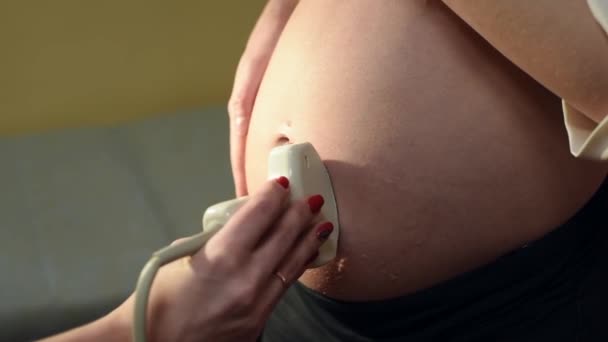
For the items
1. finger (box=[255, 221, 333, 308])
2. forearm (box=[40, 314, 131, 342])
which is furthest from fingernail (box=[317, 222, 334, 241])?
forearm (box=[40, 314, 131, 342])

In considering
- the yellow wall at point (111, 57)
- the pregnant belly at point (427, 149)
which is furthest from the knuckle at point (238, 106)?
the yellow wall at point (111, 57)

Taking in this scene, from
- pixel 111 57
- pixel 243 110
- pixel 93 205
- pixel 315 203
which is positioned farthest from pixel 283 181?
pixel 111 57

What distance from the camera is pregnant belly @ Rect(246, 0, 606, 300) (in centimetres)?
55

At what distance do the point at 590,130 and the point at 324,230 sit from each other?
225mm

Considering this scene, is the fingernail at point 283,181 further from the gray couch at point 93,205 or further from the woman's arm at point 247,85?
the gray couch at point 93,205

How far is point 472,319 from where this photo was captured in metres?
0.58

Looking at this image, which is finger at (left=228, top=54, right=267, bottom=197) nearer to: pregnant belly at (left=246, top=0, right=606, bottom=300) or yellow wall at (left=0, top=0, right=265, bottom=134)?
pregnant belly at (left=246, top=0, right=606, bottom=300)

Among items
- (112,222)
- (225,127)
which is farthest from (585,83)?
(225,127)

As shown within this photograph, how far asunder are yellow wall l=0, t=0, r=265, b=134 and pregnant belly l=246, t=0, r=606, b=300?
837mm

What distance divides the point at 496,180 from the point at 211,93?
3.26 feet

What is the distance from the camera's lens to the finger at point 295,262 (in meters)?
0.49

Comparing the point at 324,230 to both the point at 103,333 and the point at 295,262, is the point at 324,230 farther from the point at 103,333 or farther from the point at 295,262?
the point at 103,333

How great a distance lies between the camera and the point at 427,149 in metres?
0.55

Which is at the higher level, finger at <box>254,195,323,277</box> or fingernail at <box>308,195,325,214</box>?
fingernail at <box>308,195,325,214</box>
